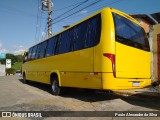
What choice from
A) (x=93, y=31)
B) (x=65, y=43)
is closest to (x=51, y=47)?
(x=65, y=43)

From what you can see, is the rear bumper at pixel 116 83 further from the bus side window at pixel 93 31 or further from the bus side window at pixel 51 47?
the bus side window at pixel 51 47

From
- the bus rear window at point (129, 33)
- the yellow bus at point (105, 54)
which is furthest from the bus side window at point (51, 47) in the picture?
the bus rear window at point (129, 33)

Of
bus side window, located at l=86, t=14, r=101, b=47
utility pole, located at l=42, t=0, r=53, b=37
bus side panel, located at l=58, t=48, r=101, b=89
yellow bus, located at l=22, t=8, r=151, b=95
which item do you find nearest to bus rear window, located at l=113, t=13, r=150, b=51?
yellow bus, located at l=22, t=8, r=151, b=95

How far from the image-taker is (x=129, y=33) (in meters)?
8.30

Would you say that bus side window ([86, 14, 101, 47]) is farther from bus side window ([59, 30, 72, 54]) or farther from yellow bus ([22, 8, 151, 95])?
bus side window ([59, 30, 72, 54])

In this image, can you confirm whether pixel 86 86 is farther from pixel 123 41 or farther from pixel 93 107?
pixel 123 41

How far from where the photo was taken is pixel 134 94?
10188 millimetres

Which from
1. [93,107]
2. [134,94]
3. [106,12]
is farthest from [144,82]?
[106,12]

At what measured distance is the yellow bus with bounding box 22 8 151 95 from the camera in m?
7.48

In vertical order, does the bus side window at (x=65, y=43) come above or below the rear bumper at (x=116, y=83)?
above

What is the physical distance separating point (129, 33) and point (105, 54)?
1484 millimetres

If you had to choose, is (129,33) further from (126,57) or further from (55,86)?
(55,86)

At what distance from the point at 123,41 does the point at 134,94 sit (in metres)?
3.23

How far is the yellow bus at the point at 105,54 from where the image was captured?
24.6ft
